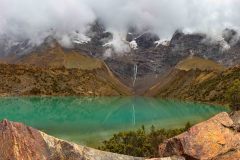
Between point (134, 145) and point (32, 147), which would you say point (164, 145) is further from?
point (134, 145)

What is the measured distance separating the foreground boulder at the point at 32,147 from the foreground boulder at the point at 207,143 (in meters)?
6.65

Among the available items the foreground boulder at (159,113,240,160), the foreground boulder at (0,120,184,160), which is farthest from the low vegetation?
the foreground boulder at (0,120,184,160)

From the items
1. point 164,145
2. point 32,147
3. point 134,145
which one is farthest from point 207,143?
point 134,145

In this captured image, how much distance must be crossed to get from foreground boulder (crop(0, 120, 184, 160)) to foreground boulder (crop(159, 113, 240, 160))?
262 inches

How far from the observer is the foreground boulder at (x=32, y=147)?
2523 centimetres

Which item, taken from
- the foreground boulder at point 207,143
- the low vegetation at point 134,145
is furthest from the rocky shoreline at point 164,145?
the low vegetation at point 134,145

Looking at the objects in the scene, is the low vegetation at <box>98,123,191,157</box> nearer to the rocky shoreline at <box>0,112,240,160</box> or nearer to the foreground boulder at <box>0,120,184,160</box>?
the rocky shoreline at <box>0,112,240,160</box>

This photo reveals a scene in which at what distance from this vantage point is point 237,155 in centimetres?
3169

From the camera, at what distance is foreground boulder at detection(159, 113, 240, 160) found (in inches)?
1246

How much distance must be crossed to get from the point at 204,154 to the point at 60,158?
11.0 m

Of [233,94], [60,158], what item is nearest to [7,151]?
[60,158]

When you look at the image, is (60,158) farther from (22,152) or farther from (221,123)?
(221,123)

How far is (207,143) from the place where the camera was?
32.1m

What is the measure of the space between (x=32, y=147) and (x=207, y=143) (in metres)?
13.5
